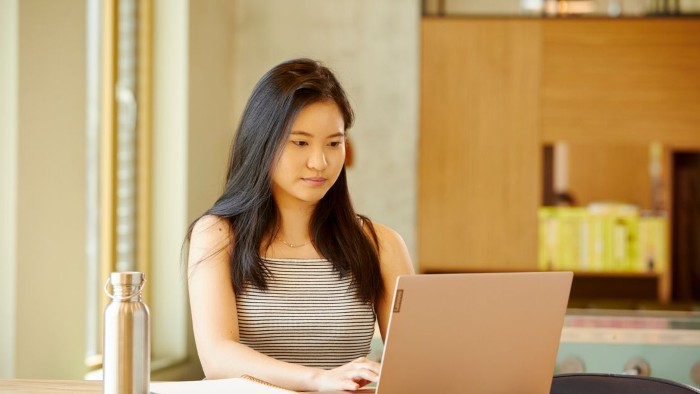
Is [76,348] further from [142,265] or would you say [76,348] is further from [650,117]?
[650,117]

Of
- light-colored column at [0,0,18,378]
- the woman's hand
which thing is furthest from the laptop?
light-colored column at [0,0,18,378]

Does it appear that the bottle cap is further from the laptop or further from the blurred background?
the blurred background

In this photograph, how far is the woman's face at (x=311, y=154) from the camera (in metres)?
1.96

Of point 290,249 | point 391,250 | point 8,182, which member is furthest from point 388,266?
point 8,182

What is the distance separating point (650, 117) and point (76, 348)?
2753mm

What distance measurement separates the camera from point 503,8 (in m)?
4.77

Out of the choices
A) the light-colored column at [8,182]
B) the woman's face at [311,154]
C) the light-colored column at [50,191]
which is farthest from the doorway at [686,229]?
the woman's face at [311,154]

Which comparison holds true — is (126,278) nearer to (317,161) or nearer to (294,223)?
(317,161)

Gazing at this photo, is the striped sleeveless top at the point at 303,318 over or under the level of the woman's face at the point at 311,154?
under

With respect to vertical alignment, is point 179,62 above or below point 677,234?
above

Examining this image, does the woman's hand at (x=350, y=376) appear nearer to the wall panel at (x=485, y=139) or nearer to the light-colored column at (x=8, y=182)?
the light-colored column at (x=8, y=182)

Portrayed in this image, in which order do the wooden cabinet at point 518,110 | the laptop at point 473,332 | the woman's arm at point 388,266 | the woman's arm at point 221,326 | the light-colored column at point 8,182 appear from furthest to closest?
the wooden cabinet at point 518,110 → the light-colored column at point 8,182 → the woman's arm at point 388,266 → the woman's arm at point 221,326 → the laptop at point 473,332

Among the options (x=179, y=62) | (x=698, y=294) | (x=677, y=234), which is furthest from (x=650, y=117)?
(x=179, y=62)

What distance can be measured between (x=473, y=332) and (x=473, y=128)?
3320 millimetres
